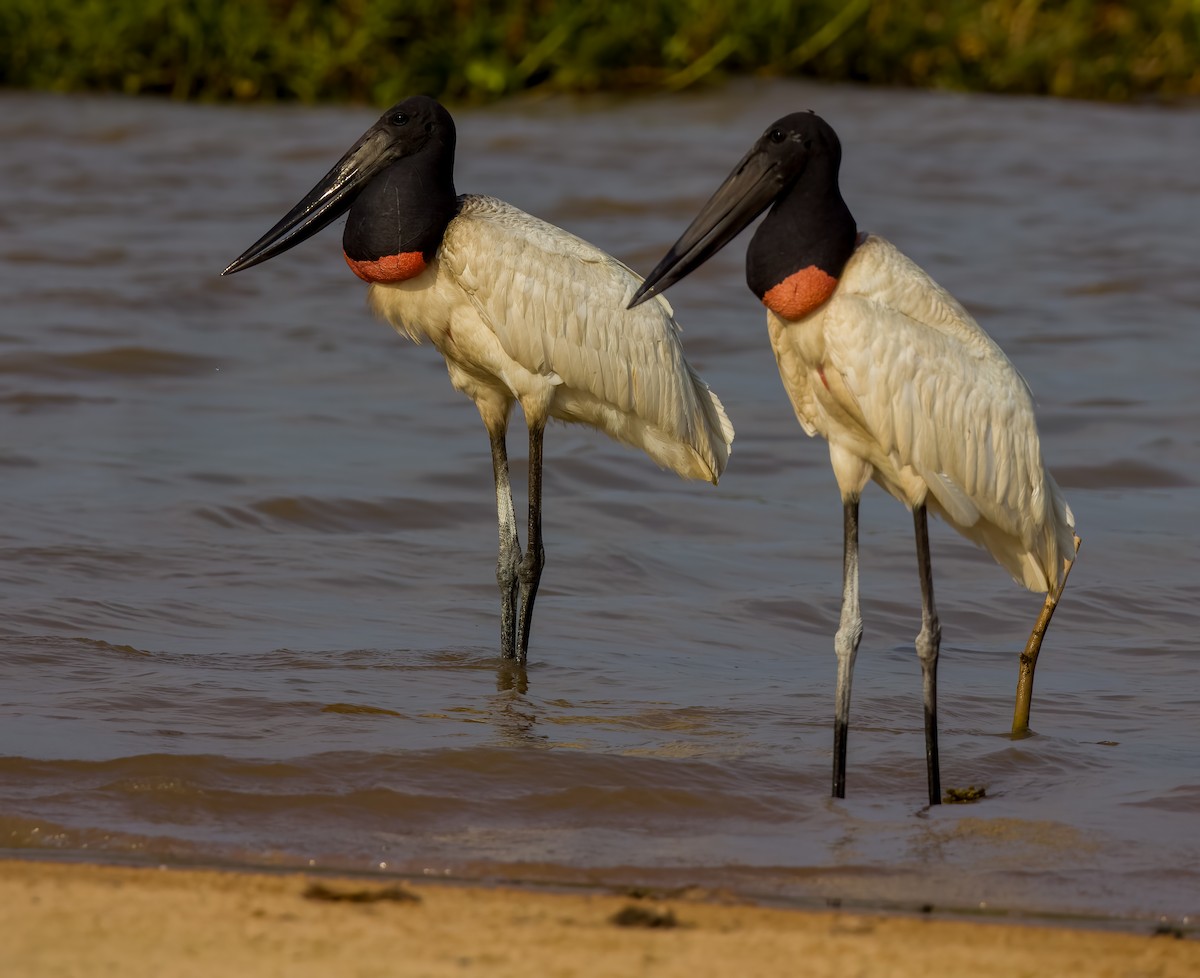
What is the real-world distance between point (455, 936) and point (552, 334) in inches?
127

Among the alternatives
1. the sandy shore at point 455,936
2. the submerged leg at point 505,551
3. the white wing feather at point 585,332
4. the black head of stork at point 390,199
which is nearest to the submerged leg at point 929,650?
the sandy shore at point 455,936

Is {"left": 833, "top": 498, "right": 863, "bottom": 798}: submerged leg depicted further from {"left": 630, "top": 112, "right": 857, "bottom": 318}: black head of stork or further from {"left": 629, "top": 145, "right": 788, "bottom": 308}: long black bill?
{"left": 629, "top": 145, "right": 788, "bottom": 308}: long black bill

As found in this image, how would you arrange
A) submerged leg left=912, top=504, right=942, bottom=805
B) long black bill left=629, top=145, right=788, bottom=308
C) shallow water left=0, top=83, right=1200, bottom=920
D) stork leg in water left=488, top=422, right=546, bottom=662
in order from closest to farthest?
shallow water left=0, top=83, right=1200, bottom=920 → long black bill left=629, top=145, right=788, bottom=308 → submerged leg left=912, top=504, right=942, bottom=805 → stork leg in water left=488, top=422, right=546, bottom=662

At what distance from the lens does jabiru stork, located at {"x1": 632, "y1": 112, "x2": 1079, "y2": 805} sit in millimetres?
5082

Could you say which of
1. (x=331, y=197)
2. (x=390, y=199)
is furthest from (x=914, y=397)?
(x=331, y=197)

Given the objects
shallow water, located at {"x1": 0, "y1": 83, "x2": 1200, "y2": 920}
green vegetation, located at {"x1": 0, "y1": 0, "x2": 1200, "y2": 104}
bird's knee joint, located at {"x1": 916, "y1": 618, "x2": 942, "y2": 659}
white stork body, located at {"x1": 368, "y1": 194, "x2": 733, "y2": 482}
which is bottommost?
shallow water, located at {"x1": 0, "y1": 83, "x2": 1200, "y2": 920}

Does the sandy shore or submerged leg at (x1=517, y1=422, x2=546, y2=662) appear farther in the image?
submerged leg at (x1=517, y1=422, x2=546, y2=662)

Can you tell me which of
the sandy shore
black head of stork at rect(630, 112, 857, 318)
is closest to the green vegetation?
black head of stork at rect(630, 112, 857, 318)

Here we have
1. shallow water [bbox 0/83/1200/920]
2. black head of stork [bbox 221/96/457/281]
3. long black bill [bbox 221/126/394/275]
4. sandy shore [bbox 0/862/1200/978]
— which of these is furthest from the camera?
long black bill [bbox 221/126/394/275]

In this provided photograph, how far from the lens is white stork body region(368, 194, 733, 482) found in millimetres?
6758

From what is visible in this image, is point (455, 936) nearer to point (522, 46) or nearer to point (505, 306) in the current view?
point (505, 306)

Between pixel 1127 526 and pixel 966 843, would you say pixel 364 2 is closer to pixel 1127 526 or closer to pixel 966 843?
pixel 1127 526

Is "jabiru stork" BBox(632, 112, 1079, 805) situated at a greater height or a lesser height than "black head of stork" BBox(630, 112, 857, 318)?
lesser

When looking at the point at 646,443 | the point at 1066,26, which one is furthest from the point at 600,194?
the point at 646,443
